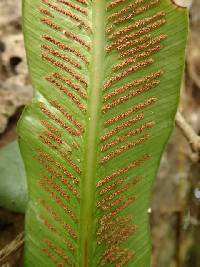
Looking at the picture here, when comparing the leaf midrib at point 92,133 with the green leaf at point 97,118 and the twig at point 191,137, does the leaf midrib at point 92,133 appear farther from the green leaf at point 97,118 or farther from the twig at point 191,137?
the twig at point 191,137

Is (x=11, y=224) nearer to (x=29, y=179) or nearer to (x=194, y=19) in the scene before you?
(x=29, y=179)

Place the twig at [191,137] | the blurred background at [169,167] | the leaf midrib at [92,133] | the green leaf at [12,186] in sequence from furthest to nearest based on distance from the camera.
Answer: the blurred background at [169,167]
the twig at [191,137]
the green leaf at [12,186]
the leaf midrib at [92,133]

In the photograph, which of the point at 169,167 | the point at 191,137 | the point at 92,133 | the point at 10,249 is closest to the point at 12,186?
the point at 10,249

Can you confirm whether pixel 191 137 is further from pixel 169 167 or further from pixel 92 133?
pixel 92 133

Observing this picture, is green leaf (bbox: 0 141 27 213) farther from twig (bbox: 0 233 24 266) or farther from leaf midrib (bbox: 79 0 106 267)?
leaf midrib (bbox: 79 0 106 267)

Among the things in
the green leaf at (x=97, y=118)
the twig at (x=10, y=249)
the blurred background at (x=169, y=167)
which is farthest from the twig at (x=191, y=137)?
the twig at (x=10, y=249)

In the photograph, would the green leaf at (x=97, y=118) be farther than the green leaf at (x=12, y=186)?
No

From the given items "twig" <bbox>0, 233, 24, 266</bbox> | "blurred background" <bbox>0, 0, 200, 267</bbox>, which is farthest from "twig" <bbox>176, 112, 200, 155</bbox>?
"twig" <bbox>0, 233, 24, 266</bbox>
